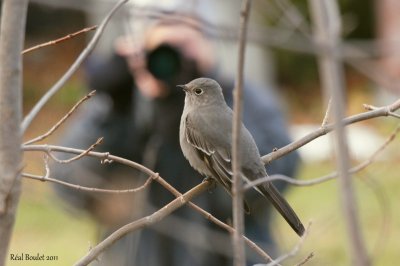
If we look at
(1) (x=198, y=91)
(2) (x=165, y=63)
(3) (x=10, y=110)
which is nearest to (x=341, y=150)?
(3) (x=10, y=110)

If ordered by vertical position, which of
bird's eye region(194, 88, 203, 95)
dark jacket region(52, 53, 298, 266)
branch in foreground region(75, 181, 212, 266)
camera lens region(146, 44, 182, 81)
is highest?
camera lens region(146, 44, 182, 81)

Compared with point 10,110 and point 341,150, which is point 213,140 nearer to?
point 10,110

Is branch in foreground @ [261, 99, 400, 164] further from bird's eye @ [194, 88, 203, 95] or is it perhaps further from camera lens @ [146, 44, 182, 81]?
camera lens @ [146, 44, 182, 81]

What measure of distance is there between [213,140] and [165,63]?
1.80m

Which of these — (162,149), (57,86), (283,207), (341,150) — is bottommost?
(341,150)

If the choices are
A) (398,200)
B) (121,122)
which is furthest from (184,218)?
(398,200)

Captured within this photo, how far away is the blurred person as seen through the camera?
17.4 feet

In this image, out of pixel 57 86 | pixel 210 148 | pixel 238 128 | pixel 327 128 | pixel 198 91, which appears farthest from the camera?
pixel 198 91

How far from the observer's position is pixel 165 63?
17.3ft

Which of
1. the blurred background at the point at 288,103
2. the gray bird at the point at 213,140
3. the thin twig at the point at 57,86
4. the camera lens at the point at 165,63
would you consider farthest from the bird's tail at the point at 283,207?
the camera lens at the point at 165,63

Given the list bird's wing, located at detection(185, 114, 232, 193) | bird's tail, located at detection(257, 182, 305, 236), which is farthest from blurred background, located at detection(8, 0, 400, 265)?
bird's wing, located at detection(185, 114, 232, 193)

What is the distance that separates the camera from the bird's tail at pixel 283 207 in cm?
274

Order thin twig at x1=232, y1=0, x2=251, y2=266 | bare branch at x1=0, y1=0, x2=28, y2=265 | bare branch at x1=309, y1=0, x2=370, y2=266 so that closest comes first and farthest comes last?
bare branch at x1=309, y1=0, x2=370, y2=266
thin twig at x1=232, y1=0, x2=251, y2=266
bare branch at x1=0, y1=0, x2=28, y2=265

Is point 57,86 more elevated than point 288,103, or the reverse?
point 288,103
